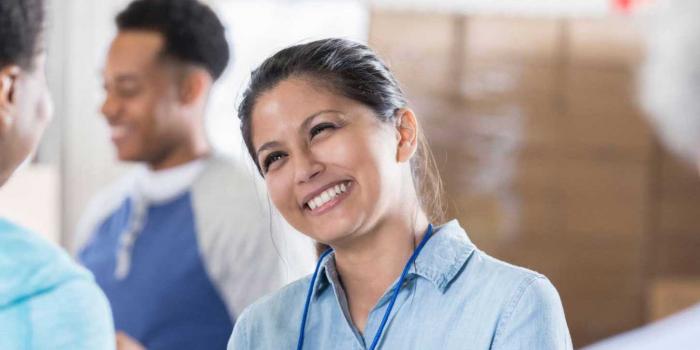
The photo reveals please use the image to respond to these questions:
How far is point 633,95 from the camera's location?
4066 mm

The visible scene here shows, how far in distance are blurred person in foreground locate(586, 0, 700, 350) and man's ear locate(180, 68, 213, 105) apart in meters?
1.36

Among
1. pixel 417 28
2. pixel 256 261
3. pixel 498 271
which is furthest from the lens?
pixel 417 28

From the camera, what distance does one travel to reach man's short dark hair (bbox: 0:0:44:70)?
3.31ft

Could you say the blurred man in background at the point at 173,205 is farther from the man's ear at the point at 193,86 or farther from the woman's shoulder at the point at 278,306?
the woman's shoulder at the point at 278,306

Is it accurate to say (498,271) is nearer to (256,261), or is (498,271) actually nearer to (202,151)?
(256,261)

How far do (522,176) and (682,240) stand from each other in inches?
30.1

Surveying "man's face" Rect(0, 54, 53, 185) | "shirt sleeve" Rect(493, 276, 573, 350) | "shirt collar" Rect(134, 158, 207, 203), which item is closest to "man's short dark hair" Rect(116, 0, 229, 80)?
"shirt collar" Rect(134, 158, 207, 203)

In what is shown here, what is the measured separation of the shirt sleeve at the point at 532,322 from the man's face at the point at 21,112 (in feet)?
1.83

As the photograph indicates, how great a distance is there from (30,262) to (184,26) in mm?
845

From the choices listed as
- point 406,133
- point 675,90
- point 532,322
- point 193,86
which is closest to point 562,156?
point 193,86

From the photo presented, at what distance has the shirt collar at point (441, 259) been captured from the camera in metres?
1.01

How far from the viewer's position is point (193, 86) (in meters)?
1.83

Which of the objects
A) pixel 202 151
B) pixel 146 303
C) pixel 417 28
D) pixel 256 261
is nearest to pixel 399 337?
pixel 256 261

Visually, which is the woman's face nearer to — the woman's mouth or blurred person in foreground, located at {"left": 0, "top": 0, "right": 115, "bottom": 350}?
the woman's mouth
